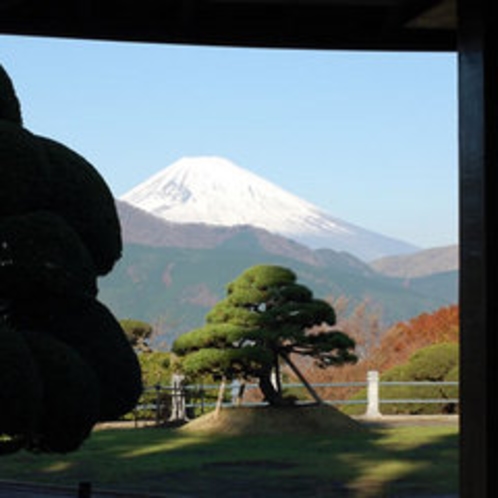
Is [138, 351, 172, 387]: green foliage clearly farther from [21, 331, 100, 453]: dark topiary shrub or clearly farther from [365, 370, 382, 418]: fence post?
[21, 331, 100, 453]: dark topiary shrub

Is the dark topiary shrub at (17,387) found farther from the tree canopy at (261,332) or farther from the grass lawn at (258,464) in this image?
the tree canopy at (261,332)

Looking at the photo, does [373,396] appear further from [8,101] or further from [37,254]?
[37,254]

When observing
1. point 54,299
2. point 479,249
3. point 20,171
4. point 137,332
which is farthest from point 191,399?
point 479,249

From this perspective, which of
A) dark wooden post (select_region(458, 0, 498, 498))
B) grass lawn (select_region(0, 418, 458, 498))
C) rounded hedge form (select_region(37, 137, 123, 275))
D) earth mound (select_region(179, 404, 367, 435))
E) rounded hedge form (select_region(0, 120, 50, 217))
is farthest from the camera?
earth mound (select_region(179, 404, 367, 435))

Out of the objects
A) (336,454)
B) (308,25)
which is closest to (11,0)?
(308,25)

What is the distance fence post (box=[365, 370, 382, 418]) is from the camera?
31.4 meters

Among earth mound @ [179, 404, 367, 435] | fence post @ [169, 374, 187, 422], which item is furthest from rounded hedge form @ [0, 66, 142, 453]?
fence post @ [169, 374, 187, 422]

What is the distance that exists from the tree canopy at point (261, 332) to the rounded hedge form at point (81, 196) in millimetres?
10434

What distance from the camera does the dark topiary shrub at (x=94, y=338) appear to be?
1445 cm

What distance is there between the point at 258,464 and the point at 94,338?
623 cm

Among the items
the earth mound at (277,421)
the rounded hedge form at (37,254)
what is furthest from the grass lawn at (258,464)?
the rounded hedge form at (37,254)

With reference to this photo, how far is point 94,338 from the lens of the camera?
14531mm

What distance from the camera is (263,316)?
85.0 ft

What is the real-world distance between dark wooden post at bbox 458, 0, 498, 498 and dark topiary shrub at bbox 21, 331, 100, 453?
8.14 m
